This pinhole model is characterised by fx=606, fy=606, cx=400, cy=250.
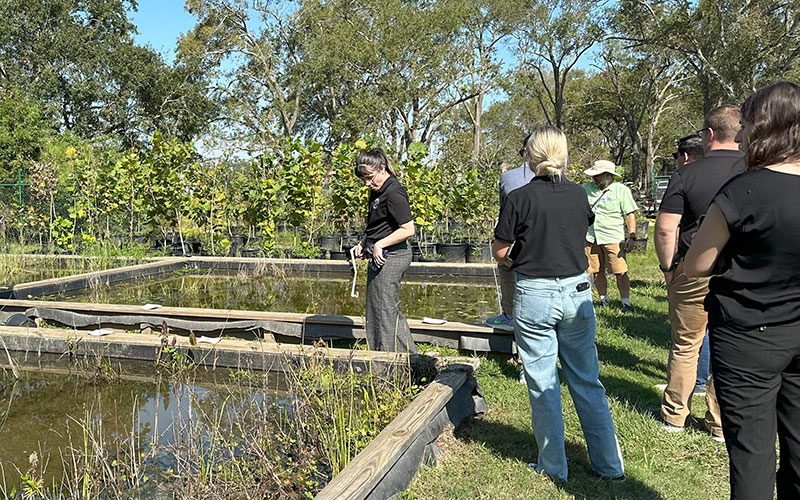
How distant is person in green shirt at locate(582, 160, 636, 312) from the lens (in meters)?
6.64

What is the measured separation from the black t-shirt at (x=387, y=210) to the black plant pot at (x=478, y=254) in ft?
24.1

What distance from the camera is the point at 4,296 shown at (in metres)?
7.04

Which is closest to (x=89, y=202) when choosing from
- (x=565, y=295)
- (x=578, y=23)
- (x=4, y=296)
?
Answer: (x=4, y=296)

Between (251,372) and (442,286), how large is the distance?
4.69m

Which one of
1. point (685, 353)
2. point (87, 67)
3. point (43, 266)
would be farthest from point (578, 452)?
point (87, 67)

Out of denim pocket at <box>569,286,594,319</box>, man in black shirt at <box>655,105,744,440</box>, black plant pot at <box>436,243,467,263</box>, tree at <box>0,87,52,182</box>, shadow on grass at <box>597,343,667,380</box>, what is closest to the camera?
denim pocket at <box>569,286,594,319</box>

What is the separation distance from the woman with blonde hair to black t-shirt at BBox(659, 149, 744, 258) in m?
0.75

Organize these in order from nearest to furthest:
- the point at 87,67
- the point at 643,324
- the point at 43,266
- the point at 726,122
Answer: the point at 726,122 < the point at 643,324 < the point at 43,266 < the point at 87,67

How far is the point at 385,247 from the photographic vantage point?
4.13 metres

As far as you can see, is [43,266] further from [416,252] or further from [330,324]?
[330,324]

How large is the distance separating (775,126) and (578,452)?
207cm

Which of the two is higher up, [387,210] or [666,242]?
[387,210]

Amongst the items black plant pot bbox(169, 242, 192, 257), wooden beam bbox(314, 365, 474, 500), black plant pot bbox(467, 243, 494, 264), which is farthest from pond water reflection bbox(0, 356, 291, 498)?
black plant pot bbox(169, 242, 192, 257)

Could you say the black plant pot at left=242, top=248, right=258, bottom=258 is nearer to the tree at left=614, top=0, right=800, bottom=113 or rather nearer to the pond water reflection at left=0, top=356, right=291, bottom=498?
the pond water reflection at left=0, top=356, right=291, bottom=498
